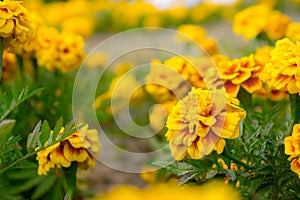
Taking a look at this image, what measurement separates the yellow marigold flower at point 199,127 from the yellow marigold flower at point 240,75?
0.32 meters

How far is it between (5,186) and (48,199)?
159 mm

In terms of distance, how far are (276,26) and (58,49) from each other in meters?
0.74

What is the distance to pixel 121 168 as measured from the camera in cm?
270

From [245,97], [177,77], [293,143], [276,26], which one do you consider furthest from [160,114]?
[293,143]

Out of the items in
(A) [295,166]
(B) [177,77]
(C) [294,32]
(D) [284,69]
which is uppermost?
(C) [294,32]

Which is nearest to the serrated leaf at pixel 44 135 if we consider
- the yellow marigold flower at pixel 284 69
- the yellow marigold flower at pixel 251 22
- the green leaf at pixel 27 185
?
the yellow marigold flower at pixel 284 69

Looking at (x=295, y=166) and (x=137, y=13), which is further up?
(x=137, y=13)

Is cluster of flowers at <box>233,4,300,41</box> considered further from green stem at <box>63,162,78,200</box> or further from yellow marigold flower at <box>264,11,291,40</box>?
green stem at <box>63,162,78,200</box>

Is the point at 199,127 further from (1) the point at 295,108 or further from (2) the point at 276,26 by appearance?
(2) the point at 276,26

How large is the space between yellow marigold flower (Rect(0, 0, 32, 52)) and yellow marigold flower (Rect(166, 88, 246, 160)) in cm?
43

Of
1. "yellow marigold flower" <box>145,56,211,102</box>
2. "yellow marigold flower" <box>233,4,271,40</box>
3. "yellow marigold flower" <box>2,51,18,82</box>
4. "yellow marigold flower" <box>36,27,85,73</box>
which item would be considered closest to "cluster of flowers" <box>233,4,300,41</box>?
"yellow marigold flower" <box>233,4,271,40</box>

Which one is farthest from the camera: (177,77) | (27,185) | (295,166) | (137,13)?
(137,13)

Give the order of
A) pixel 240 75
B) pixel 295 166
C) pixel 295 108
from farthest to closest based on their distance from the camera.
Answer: pixel 240 75 < pixel 295 108 < pixel 295 166

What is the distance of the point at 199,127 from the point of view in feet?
4.18
